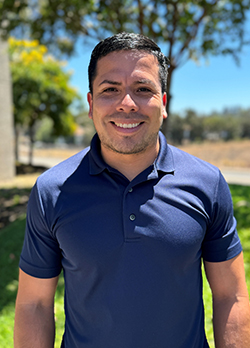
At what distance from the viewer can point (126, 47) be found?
1.53 meters

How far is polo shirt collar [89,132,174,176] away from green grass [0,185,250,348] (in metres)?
2.34

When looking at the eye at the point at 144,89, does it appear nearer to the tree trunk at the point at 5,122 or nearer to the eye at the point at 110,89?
the eye at the point at 110,89

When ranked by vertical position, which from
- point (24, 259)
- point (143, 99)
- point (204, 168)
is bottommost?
point (24, 259)

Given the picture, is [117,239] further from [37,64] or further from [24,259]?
[37,64]

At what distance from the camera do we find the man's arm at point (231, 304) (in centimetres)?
155

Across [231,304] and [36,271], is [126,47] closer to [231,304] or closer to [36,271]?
[36,271]

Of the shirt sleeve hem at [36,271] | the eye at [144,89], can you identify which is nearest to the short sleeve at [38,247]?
the shirt sleeve hem at [36,271]

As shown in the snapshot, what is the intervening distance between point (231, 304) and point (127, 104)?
1.07 metres

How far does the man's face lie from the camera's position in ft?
5.02

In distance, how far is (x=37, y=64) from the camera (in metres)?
17.7

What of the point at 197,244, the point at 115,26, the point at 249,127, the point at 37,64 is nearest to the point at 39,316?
the point at 197,244

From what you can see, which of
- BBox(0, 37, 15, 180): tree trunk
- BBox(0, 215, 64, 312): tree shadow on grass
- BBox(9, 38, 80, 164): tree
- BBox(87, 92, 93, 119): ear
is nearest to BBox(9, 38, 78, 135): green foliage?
BBox(9, 38, 80, 164): tree

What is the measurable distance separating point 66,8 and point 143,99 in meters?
5.97

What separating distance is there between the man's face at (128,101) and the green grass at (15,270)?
8.21 ft
